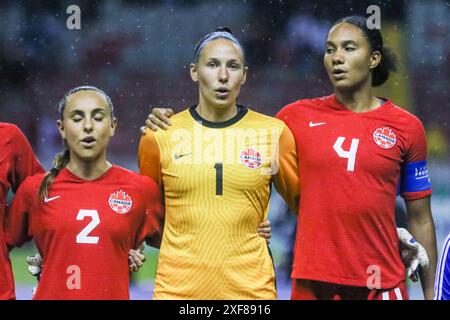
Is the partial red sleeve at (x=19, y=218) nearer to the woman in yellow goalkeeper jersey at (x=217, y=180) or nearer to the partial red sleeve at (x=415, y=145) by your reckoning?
the woman in yellow goalkeeper jersey at (x=217, y=180)

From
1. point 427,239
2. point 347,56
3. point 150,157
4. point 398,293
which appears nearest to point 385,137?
point 347,56

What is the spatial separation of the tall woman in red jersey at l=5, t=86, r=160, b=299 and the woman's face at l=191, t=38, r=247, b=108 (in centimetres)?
43

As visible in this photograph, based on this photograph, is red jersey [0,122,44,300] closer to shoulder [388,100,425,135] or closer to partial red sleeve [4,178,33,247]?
partial red sleeve [4,178,33,247]

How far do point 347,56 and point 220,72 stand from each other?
584 millimetres

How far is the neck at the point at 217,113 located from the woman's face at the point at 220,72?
0.8 inches

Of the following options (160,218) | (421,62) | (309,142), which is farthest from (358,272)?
(421,62)

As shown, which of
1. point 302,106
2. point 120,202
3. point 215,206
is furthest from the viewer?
point 302,106

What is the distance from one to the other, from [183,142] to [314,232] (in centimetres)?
68

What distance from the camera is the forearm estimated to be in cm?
451

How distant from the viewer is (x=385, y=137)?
4.39 m

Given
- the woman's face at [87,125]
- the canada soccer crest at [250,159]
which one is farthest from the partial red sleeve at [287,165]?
the woman's face at [87,125]

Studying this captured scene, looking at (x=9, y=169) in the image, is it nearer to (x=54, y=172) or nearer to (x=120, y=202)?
(x=54, y=172)

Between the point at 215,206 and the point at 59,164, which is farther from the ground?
the point at 59,164

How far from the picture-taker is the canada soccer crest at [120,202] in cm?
430
